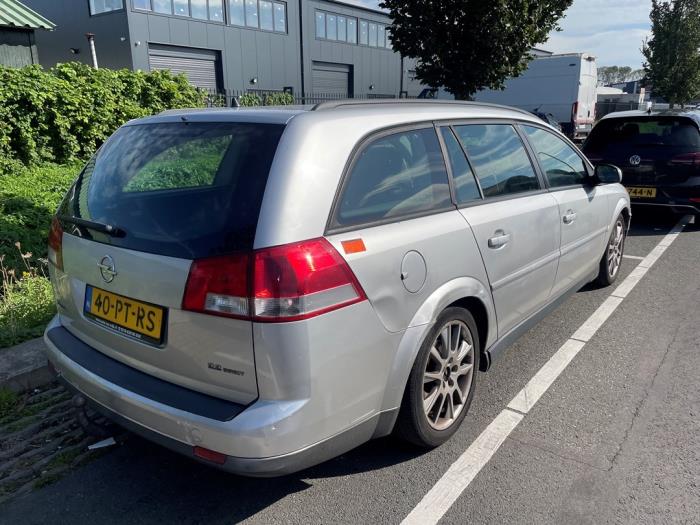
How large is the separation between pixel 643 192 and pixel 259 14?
78.0 ft

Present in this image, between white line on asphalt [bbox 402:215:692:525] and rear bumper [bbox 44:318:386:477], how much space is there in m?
0.46

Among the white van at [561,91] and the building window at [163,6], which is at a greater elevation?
the building window at [163,6]

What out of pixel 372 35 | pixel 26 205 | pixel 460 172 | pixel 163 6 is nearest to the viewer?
pixel 460 172

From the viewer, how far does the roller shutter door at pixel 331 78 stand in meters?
31.0

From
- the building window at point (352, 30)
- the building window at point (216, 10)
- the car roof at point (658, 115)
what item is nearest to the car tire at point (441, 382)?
the car roof at point (658, 115)

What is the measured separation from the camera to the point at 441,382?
2797mm

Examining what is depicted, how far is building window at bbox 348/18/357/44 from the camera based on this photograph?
32.6 meters

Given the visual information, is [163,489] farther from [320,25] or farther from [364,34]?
[364,34]

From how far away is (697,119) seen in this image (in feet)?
24.6

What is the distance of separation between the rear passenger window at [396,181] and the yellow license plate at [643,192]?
5.83 meters

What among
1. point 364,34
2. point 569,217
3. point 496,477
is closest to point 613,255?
point 569,217

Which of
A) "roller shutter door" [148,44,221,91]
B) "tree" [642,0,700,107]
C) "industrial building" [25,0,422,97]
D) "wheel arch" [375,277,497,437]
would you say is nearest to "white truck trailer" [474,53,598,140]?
"tree" [642,0,700,107]

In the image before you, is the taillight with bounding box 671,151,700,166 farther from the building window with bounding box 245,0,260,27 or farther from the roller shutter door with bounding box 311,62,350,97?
the roller shutter door with bounding box 311,62,350,97

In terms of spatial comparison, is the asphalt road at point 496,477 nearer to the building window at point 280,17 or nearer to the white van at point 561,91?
the white van at point 561,91
